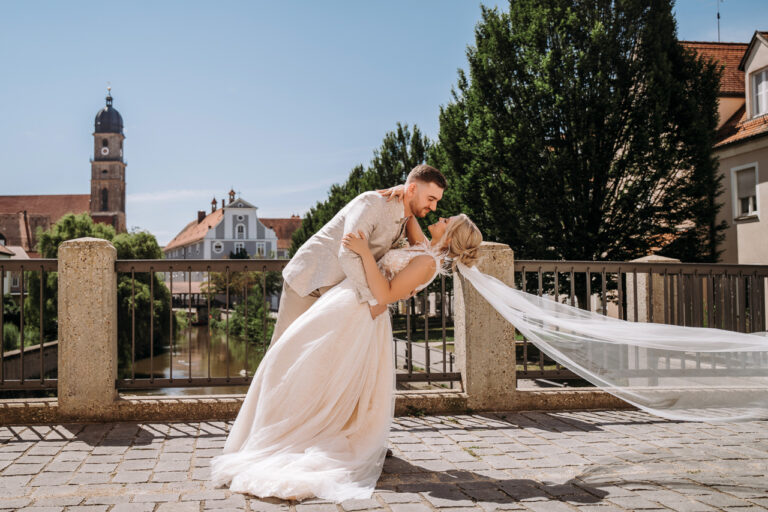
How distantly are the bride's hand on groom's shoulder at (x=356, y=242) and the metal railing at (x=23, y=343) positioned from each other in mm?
2915

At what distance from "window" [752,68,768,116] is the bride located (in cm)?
2148

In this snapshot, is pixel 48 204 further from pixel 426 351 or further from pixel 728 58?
pixel 426 351

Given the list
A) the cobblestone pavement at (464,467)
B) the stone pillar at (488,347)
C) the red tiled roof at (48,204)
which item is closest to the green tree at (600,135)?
the stone pillar at (488,347)

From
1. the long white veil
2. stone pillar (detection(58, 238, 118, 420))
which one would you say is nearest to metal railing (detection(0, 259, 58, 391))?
stone pillar (detection(58, 238, 118, 420))

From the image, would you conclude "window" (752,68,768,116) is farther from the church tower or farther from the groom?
the church tower

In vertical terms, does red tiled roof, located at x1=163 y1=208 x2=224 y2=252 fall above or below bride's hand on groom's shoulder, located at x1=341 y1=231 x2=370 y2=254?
above

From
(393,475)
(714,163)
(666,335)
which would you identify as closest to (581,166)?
(714,163)

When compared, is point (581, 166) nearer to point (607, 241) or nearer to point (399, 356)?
point (607, 241)

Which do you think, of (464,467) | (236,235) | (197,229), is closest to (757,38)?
(464,467)

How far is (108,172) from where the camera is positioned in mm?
107688

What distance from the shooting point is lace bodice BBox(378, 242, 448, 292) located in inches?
168

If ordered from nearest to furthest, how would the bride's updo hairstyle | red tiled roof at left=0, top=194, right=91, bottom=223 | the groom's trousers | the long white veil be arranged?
the long white veil < the bride's updo hairstyle < the groom's trousers < red tiled roof at left=0, top=194, right=91, bottom=223

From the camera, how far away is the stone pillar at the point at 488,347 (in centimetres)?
642

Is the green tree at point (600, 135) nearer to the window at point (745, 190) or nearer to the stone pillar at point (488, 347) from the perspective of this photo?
the window at point (745, 190)
